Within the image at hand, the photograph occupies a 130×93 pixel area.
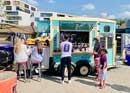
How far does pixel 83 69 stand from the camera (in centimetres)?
1477

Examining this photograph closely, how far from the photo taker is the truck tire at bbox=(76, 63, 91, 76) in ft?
48.3

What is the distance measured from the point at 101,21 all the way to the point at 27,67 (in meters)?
4.06

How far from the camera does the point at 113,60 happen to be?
16.7 m

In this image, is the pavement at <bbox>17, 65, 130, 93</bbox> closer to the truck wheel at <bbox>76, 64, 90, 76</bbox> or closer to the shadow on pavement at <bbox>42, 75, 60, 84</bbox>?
the shadow on pavement at <bbox>42, 75, 60, 84</bbox>

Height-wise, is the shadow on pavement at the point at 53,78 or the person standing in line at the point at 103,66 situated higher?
the person standing in line at the point at 103,66

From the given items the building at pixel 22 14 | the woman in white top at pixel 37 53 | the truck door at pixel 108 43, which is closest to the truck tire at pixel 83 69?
the truck door at pixel 108 43

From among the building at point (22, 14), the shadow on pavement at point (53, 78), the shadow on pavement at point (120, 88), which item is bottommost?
the shadow on pavement at point (120, 88)

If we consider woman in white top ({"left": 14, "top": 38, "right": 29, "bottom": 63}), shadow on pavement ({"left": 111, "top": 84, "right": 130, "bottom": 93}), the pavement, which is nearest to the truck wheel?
the pavement

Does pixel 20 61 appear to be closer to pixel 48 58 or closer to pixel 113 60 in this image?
pixel 48 58

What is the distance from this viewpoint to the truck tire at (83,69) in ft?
48.3

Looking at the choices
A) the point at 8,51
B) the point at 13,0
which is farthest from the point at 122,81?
the point at 13,0

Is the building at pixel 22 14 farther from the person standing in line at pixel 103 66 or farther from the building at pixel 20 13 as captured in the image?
the person standing in line at pixel 103 66

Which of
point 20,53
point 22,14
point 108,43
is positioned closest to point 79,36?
point 108,43

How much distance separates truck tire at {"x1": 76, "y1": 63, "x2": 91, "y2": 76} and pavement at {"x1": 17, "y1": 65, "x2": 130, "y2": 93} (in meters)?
0.30
